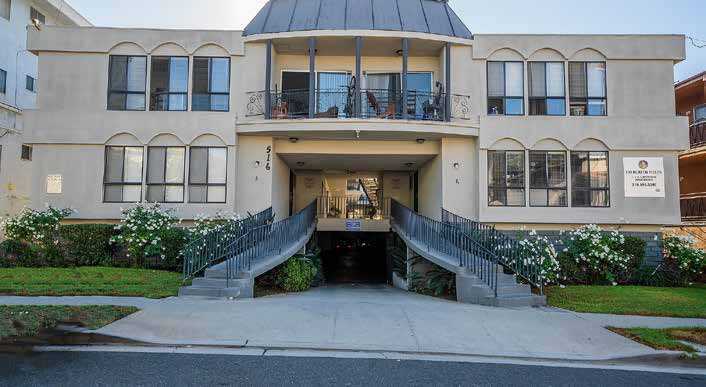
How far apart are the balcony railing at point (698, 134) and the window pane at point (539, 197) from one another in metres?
10.1

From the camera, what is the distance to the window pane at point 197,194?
1664 centimetres

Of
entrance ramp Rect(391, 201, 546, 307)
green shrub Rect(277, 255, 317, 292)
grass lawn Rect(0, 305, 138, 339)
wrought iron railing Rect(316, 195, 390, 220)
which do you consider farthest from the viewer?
wrought iron railing Rect(316, 195, 390, 220)

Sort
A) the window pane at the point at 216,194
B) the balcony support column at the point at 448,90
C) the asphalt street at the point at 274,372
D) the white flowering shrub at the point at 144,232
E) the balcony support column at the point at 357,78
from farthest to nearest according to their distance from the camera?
the window pane at the point at 216,194, the balcony support column at the point at 448,90, the balcony support column at the point at 357,78, the white flowering shrub at the point at 144,232, the asphalt street at the point at 274,372

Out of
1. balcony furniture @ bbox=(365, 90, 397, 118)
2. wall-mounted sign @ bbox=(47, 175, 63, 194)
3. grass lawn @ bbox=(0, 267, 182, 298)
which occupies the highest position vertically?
balcony furniture @ bbox=(365, 90, 397, 118)

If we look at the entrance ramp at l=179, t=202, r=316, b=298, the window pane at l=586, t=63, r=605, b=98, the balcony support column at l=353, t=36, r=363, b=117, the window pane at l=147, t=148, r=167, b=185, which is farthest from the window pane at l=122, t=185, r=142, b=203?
the window pane at l=586, t=63, r=605, b=98

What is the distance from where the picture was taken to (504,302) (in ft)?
36.5

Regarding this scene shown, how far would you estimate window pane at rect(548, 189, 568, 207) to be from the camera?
16.6 metres

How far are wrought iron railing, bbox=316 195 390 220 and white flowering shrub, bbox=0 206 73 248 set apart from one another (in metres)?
9.70

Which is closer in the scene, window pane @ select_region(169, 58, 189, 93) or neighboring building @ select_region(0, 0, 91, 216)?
window pane @ select_region(169, 58, 189, 93)

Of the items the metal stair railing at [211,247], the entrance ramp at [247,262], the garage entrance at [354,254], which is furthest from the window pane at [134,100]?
the garage entrance at [354,254]

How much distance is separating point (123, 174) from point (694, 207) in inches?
903

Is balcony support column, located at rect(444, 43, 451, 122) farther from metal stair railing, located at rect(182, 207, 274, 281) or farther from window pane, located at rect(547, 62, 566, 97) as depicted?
metal stair railing, located at rect(182, 207, 274, 281)

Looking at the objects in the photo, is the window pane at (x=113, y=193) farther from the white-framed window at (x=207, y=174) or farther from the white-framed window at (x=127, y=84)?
the white-framed window at (x=127, y=84)

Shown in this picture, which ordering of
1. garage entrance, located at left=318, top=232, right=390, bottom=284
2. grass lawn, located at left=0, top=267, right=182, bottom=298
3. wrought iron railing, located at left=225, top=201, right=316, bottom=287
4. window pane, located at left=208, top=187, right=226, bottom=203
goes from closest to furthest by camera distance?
grass lawn, located at left=0, top=267, right=182, bottom=298, wrought iron railing, located at left=225, top=201, right=316, bottom=287, window pane, located at left=208, top=187, right=226, bottom=203, garage entrance, located at left=318, top=232, right=390, bottom=284
